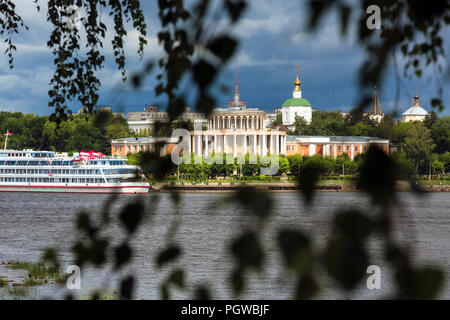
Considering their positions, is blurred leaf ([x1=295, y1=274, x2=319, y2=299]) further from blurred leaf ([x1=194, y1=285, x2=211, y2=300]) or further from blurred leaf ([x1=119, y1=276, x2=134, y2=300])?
blurred leaf ([x1=119, y1=276, x2=134, y2=300])

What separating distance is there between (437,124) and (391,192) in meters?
71.8

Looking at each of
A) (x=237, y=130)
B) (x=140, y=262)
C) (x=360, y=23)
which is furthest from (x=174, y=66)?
(x=237, y=130)

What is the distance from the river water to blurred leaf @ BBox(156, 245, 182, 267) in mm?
28

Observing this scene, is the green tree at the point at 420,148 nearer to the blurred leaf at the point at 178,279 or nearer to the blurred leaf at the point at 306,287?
the blurred leaf at the point at 178,279

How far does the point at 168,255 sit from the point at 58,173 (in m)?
40.9

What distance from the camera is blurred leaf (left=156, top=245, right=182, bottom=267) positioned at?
1.42 m

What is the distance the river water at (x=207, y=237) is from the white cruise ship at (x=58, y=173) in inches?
183

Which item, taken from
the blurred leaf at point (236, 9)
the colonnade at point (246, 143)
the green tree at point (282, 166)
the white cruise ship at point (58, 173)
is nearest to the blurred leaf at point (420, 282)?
the blurred leaf at point (236, 9)

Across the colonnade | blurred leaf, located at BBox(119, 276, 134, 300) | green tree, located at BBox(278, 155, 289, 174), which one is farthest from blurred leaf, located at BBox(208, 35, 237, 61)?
the colonnade

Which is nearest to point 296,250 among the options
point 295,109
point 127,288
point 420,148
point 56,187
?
point 127,288

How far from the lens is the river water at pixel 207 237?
1218 mm

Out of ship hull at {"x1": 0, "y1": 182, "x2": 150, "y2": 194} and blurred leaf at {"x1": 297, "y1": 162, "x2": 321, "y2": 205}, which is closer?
blurred leaf at {"x1": 297, "y1": 162, "x2": 321, "y2": 205}

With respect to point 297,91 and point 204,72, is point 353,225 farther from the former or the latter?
point 297,91
